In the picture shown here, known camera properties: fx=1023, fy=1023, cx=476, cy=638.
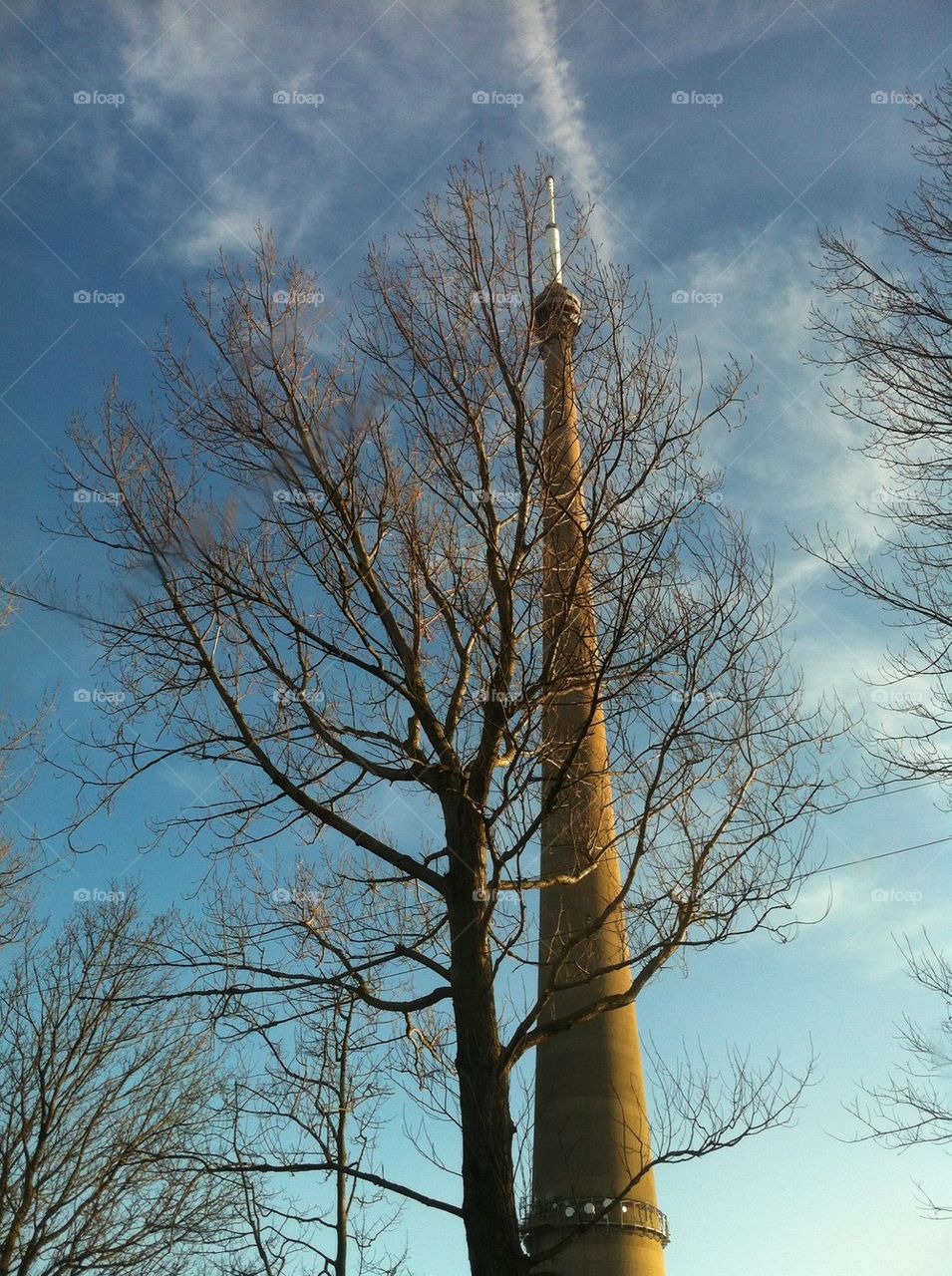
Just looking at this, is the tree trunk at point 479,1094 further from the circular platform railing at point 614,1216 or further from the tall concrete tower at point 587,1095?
the circular platform railing at point 614,1216

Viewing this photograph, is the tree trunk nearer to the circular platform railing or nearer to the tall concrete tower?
the tall concrete tower

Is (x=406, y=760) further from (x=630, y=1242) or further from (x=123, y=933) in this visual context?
(x=630, y=1242)

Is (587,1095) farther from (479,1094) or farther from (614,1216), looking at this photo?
(479,1094)

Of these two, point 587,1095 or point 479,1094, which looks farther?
point 587,1095

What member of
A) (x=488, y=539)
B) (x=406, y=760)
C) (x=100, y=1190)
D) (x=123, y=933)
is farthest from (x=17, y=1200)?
(x=488, y=539)

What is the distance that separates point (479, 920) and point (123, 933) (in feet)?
34.8

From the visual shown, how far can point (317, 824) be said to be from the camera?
22.9 ft

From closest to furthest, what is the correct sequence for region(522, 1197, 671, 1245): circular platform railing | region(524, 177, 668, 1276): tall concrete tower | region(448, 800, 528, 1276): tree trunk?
region(448, 800, 528, 1276): tree trunk, region(524, 177, 668, 1276): tall concrete tower, region(522, 1197, 671, 1245): circular platform railing

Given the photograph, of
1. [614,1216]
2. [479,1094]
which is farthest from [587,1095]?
Result: [479,1094]

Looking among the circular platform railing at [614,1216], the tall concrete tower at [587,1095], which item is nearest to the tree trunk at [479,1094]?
the tall concrete tower at [587,1095]

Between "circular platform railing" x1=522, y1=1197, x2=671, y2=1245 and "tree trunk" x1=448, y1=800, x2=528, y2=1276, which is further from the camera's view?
"circular platform railing" x1=522, y1=1197, x2=671, y2=1245

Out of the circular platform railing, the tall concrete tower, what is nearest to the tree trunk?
the tall concrete tower

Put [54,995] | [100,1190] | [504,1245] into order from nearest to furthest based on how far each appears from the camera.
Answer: [504,1245]
[100,1190]
[54,995]

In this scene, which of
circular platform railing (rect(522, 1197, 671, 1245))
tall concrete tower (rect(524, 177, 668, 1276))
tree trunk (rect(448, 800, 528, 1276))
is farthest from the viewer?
circular platform railing (rect(522, 1197, 671, 1245))
